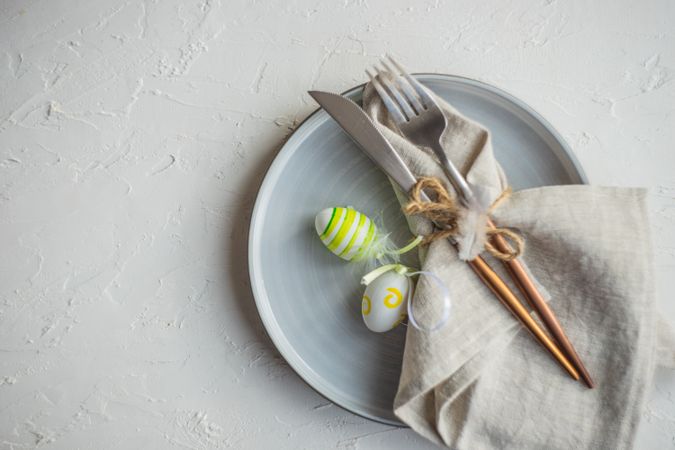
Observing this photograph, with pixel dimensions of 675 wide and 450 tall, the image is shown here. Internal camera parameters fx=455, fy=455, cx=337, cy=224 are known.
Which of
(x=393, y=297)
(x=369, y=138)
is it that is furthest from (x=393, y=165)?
(x=393, y=297)

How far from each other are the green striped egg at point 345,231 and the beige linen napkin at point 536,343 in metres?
0.06

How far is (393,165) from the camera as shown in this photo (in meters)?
0.49

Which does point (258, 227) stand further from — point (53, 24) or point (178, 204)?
point (53, 24)

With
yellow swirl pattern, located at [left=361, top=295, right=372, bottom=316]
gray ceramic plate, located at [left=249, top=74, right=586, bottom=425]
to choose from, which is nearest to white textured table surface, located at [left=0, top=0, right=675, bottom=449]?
gray ceramic plate, located at [left=249, top=74, right=586, bottom=425]

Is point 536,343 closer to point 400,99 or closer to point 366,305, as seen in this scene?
point 366,305

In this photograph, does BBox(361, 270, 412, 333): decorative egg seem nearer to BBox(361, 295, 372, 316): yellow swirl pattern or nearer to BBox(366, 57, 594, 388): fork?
BBox(361, 295, 372, 316): yellow swirl pattern

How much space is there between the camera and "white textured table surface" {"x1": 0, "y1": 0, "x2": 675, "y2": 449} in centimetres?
58

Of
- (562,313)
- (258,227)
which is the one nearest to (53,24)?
(258,227)

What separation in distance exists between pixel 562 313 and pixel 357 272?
0.75 feet

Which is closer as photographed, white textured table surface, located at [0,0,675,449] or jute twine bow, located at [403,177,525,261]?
jute twine bow, located at [403,177,525,261]

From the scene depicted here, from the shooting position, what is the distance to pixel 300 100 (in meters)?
0.59

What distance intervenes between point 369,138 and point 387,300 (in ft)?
0.57

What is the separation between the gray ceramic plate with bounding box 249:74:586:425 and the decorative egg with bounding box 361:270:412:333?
57 millimetres

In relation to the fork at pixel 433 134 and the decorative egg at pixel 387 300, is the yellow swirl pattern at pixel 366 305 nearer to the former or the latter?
the decorative egg at pixel 387 300
